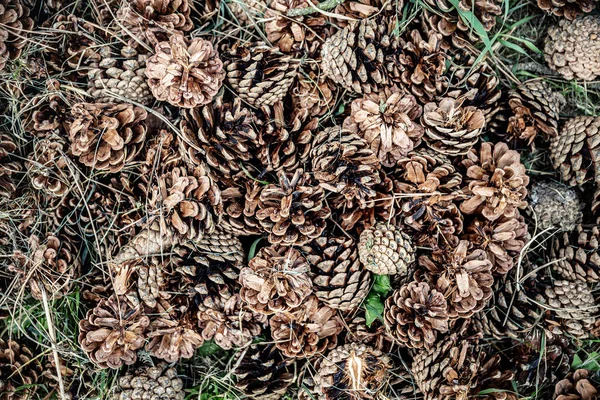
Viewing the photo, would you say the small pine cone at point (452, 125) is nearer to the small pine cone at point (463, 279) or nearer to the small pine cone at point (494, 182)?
the small pine cone at point (494, 182)

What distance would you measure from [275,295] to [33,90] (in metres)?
0.85

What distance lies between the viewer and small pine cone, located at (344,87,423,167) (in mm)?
1293

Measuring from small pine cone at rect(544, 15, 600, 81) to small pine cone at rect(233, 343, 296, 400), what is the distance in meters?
1.02

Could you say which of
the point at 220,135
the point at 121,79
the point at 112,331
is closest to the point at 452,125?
the point at 220,135

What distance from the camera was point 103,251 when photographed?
1.40 metres

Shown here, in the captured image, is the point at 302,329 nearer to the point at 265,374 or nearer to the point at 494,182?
the point at 265,374

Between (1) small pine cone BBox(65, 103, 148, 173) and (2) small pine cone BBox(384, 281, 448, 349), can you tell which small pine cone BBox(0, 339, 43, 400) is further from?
(2) small pine cone BBox(384, 281, 448, 349)

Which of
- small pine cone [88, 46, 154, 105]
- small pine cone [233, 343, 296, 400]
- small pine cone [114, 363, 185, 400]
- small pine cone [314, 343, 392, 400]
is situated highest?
small pine cone [88, 46, 154, 105]

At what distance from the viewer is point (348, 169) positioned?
128cm

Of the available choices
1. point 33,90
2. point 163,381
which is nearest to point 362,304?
point 163,381

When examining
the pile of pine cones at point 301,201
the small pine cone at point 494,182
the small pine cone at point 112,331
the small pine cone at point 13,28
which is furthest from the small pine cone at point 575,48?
the small pine cone at point 13,28

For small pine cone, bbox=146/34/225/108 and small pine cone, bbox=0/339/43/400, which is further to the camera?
small pine cone, bbox=0/339/43/400

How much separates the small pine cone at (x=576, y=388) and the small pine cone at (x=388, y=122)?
2.28 ft

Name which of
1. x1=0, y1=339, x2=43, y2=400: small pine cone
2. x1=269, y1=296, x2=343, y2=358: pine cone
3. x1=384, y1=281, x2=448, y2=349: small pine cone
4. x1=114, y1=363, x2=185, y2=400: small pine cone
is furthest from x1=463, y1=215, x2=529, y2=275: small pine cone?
x1=0, y1=339, x2=43, y2=400: small pine cone
